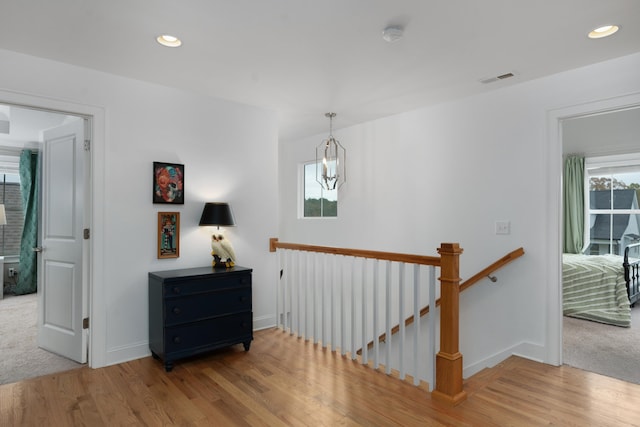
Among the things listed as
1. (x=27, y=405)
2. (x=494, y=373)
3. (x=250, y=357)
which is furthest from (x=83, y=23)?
(x=494, y=373)

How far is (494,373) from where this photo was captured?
287 centimetres

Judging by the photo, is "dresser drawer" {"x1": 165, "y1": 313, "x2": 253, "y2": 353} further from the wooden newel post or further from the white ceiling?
the white ceiling

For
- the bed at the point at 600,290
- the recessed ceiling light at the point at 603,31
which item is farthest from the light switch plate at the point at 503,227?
the bed at the point at 600,290

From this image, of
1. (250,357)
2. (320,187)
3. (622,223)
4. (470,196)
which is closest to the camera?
(250,357)

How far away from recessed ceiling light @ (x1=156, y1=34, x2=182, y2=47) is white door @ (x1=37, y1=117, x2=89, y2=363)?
44.1 inches

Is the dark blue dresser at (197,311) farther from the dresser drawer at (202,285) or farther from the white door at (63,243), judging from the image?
the white door at (63,243)

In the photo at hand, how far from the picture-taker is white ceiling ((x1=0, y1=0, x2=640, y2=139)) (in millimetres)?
2096

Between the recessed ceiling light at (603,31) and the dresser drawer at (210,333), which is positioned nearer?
the recessed ceiling light at (603,31)

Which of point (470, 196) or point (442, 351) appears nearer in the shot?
point (442, 351)

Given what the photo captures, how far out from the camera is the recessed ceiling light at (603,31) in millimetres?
2316

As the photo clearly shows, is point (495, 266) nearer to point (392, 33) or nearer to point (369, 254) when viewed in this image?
point (369, 254)

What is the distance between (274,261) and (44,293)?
210 cm

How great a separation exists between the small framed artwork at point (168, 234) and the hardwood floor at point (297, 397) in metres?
0.92

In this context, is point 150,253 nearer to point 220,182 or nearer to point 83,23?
point 220,182
